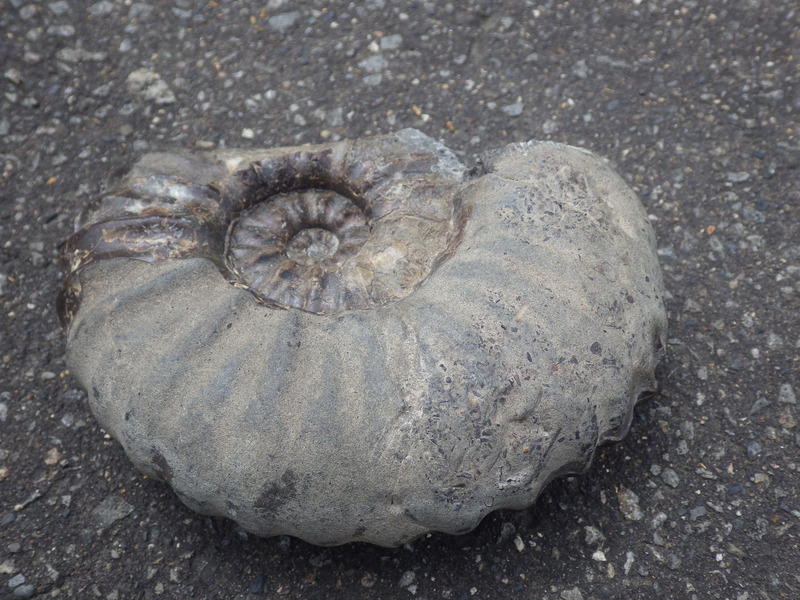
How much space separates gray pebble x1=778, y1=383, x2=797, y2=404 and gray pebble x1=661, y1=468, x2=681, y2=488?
49 centimetres

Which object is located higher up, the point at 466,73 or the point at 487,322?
the point at 487,322

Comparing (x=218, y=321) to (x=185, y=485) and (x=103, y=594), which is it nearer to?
(x=185, y=485)

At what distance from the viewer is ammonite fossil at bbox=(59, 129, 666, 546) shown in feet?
6.66

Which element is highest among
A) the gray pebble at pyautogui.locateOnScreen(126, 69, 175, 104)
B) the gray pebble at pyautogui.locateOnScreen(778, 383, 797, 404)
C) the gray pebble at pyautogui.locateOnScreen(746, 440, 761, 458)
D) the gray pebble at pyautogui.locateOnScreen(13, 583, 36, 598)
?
the gray pebble at pyautogui.locateOnScreen(126, 69, 175, 104)

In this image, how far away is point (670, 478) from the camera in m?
2.66

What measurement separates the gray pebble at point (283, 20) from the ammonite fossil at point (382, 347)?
177 cm

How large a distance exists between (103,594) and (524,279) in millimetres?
1651

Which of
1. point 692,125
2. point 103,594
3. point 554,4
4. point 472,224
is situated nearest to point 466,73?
point 554,4

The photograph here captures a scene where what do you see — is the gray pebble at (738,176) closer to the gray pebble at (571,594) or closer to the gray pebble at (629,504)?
the gray pebble at (629,504)

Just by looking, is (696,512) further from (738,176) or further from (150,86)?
(150,86)

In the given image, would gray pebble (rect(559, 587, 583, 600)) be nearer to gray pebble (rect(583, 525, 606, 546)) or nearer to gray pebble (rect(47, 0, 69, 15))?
gray pebble (rect(583, 525, 606, 546))

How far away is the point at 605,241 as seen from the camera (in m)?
2.26

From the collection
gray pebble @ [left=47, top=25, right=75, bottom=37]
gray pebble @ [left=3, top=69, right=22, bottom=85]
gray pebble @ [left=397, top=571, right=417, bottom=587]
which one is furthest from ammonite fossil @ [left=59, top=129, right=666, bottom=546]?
gray pebble @ [left=47, top=25, right=75, bottom=37]

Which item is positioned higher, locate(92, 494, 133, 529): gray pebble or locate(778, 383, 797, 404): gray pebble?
locate(778, 383, 797, 404): gray pebble
